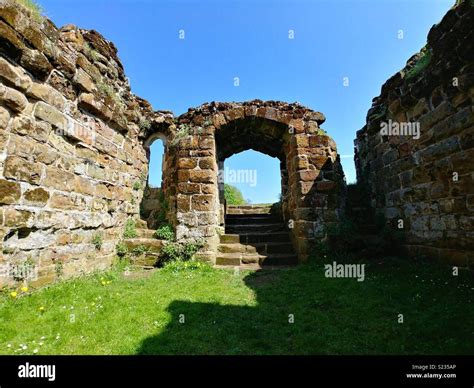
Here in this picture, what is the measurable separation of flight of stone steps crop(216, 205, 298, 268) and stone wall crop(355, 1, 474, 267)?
2558 millimetres

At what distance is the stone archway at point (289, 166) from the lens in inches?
246

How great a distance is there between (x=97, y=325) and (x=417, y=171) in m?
5.84

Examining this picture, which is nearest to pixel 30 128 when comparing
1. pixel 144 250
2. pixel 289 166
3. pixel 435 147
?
pixel 144 250

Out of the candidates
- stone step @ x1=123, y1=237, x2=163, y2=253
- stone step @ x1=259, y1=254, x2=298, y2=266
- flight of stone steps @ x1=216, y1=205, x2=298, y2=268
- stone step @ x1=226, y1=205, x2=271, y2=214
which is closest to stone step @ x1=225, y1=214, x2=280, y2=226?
flight of stone steps @ x1=216, y1=205, x2=298, y2=268

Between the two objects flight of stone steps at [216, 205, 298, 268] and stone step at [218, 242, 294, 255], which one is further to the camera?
stone step at [218, 242, 294, 255]

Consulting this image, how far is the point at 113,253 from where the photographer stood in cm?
582

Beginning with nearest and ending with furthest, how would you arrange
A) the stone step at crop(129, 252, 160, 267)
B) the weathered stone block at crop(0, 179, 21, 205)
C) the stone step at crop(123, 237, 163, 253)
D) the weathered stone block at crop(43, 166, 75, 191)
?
the weathered stone block at crop(0, 179, 21, 205) → the weathered stone block at crop(43, 166, 75, 191) → the stone step at crop(129, 252, 160, 267) → the stone step at crop(123, 237, 163, 253)

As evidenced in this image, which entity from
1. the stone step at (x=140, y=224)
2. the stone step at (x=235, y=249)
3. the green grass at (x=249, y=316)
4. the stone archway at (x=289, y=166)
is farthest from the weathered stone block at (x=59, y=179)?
the stone step at (x=235, y=249)

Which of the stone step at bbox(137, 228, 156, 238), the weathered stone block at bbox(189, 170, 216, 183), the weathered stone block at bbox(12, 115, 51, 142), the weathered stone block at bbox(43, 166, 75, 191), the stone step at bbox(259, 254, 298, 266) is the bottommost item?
the stone step at bbox(259, 254, 298, 266)

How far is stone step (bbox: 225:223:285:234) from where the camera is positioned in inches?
308

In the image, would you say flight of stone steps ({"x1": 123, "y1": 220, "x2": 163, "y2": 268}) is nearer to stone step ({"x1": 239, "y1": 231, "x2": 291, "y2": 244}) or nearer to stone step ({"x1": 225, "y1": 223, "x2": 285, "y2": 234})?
stone step ({"x1": 239, "y1": 231, "x2": 291, "y2": 244})

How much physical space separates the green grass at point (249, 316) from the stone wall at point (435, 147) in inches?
27.9

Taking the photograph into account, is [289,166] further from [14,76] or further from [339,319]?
[14,76]
